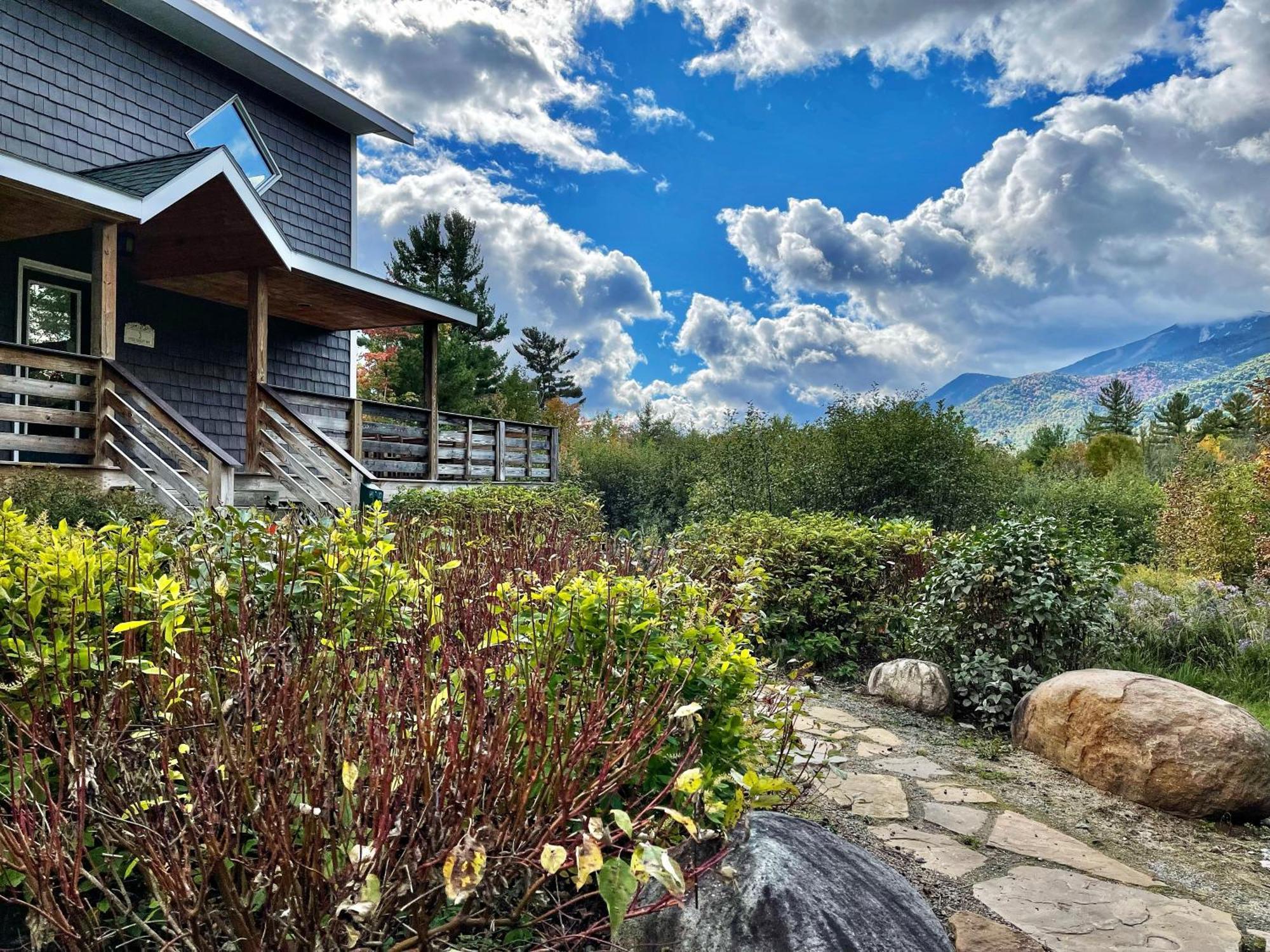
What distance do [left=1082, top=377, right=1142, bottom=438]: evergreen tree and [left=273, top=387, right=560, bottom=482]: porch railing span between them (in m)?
43.5

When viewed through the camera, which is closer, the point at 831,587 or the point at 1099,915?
the point at 1099,915

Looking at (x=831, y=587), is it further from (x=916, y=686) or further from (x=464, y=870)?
(x=464, y=870)

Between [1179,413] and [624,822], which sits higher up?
[1179,413]

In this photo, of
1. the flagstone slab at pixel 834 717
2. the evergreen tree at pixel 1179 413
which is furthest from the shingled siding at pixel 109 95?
the evergreen tree at pixel 1179 413

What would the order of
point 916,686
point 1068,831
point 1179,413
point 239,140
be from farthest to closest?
point 1179,413 < point 239,140 < point 916,686 < point 1068,831

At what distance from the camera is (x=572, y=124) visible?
65.2 feet

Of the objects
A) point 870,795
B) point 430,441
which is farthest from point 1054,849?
point 430,441

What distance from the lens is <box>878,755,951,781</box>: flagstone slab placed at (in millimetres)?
4082

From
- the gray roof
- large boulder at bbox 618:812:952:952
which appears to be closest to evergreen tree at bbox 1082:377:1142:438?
the gray roof

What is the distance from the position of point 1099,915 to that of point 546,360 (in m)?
39.9

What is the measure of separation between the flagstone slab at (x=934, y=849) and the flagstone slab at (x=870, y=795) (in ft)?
0.44

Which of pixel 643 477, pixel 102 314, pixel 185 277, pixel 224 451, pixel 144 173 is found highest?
pixel 144 173

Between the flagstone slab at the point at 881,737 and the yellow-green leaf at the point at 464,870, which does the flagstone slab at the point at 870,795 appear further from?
the yellow-green leaf at the point at 464,870

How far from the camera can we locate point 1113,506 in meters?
14.4
